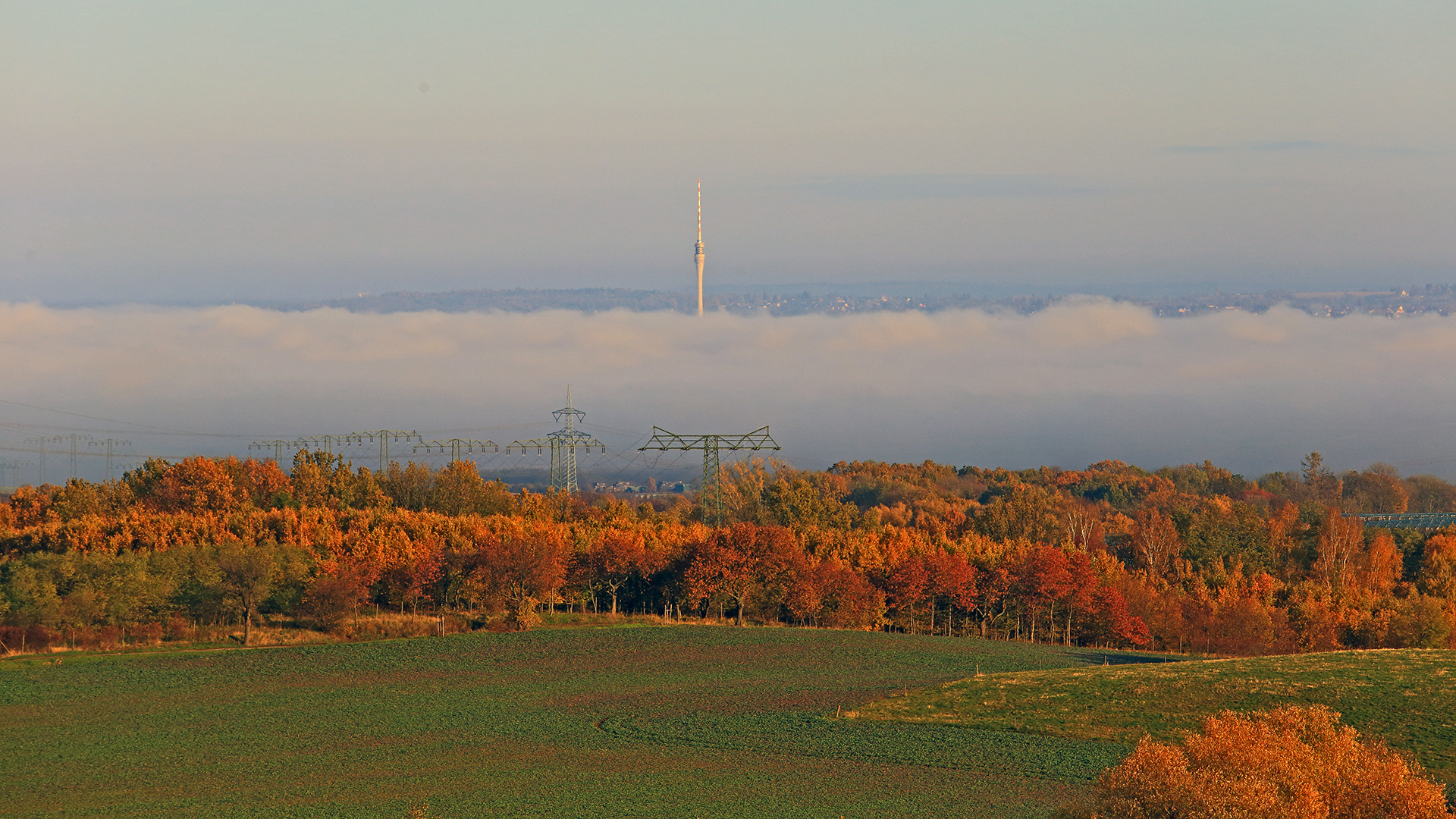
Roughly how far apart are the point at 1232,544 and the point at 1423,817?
15845cm

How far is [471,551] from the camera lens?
136 meters

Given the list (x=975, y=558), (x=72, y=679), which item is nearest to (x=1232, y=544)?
(x=975, y=558)

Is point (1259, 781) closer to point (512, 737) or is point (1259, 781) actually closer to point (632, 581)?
point (512, 737)

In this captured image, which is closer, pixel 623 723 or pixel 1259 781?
pixel 1259 781

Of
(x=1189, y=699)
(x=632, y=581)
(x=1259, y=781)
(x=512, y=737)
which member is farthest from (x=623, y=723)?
(x=632, y=581)

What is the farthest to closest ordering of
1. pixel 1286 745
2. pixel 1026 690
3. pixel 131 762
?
pixel 1026 690, pixel 131 762, pixel 1286 745

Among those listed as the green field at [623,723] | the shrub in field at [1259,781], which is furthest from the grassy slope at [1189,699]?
the shrub in field at [1259,781]

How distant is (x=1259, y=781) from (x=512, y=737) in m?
52.0

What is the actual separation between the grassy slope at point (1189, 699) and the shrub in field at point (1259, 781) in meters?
36.1

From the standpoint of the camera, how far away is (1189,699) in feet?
276

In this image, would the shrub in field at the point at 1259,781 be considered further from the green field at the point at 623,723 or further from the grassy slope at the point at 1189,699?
the grassy slope at the point at 1189,699

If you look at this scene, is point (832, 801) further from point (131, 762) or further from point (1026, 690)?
point (131, 762)

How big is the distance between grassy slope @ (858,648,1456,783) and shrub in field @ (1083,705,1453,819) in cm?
3610

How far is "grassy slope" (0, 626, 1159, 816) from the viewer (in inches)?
2441
